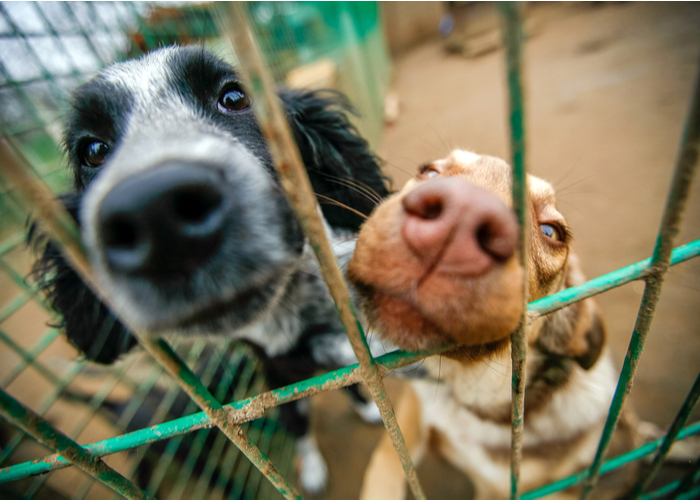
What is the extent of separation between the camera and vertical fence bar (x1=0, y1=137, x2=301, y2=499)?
37 cm

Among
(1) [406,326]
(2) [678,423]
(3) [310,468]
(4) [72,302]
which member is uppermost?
(1) [406,326]

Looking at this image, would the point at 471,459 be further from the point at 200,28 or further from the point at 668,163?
the point at 668,163

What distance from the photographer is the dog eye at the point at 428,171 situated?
1285mm

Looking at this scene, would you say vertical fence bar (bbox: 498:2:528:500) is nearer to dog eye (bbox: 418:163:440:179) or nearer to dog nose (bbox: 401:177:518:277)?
dog nose (bbox: 401:177:518:277)

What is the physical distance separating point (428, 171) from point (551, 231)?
0.53 meters

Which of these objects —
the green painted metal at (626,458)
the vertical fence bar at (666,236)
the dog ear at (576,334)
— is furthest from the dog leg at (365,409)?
the vertical fence bar at (666,236)

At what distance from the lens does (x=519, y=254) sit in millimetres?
542

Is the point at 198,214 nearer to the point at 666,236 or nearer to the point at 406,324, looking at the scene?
the point at 406,324

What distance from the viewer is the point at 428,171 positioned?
136 cm

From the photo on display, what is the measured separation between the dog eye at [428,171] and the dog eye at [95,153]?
1.25m

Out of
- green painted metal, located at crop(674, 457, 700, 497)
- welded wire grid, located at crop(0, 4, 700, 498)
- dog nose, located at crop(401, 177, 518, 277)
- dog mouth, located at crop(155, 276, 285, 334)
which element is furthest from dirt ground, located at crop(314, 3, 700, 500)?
green painted metal, located at crop(674, 457, 700, 497)

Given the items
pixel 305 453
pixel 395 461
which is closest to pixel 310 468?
pixel 305 453

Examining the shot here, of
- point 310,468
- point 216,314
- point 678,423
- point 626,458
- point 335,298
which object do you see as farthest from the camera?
point 310,468

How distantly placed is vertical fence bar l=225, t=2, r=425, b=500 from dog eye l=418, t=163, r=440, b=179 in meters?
0.89
